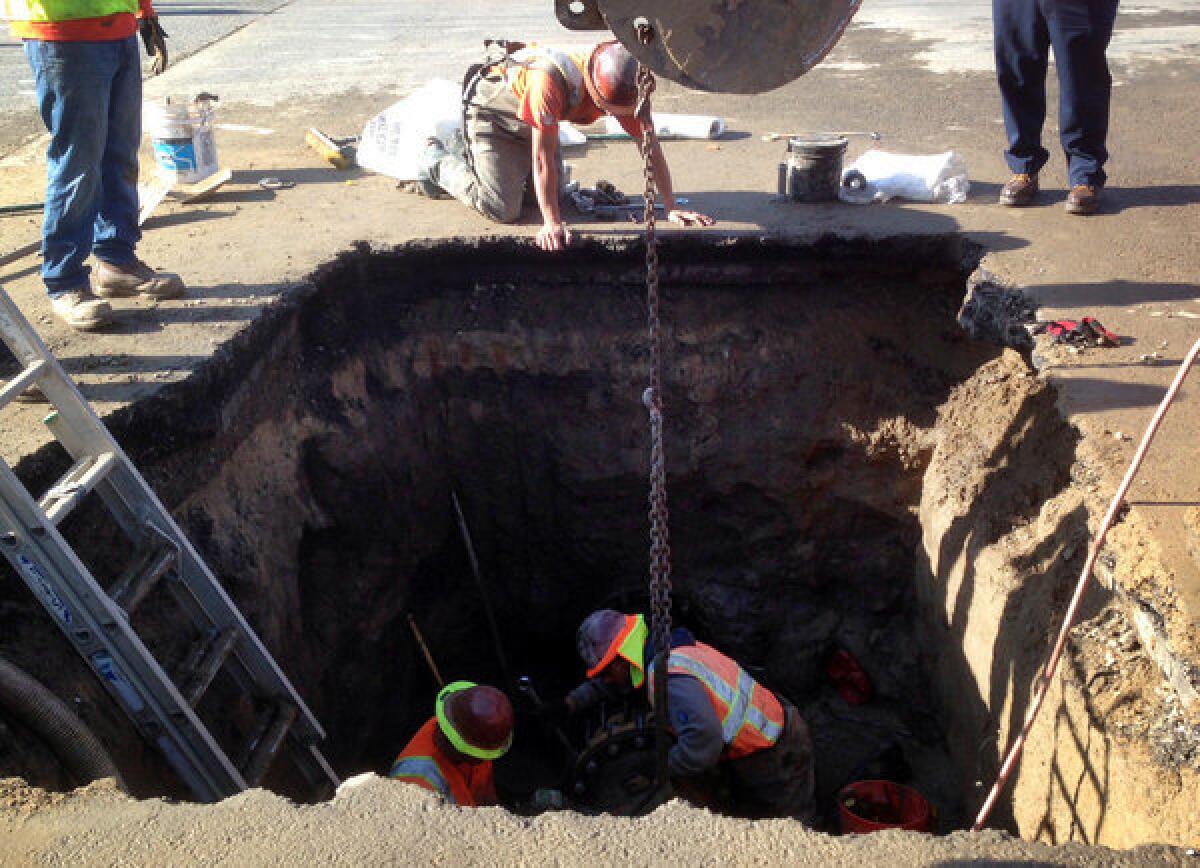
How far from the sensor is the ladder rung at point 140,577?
3.33 metres

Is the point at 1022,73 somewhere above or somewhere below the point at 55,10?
below

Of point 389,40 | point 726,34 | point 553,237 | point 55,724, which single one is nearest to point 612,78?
point 553,237

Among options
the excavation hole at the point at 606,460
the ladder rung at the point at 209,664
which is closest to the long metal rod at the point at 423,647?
the excavation hole at the point at 606,460

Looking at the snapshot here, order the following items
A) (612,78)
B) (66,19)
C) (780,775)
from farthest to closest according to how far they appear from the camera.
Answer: (612,78) < (780,775) < (66,19)

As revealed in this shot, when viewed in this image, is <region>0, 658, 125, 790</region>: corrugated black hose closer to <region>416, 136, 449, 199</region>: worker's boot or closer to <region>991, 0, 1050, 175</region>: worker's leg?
<region>416, 136, 449, 199</region>: worker's boot

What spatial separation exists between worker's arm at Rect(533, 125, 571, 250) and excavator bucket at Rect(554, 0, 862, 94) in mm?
2817

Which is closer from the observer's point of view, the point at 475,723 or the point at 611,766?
the point at 475,723

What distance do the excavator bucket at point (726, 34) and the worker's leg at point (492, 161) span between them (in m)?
3.31

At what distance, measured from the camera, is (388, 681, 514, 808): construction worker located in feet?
12.5

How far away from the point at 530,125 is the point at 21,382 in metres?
3.18

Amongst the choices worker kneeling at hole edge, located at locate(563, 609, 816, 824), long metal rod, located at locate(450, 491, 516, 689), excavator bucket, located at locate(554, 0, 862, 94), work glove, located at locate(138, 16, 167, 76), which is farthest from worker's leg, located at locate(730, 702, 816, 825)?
work glove, located at locate(138, 16, 167, 76)

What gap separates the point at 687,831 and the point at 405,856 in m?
0.66

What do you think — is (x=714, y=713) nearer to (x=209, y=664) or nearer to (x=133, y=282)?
(x=209, y=664)

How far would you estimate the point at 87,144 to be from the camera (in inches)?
168
